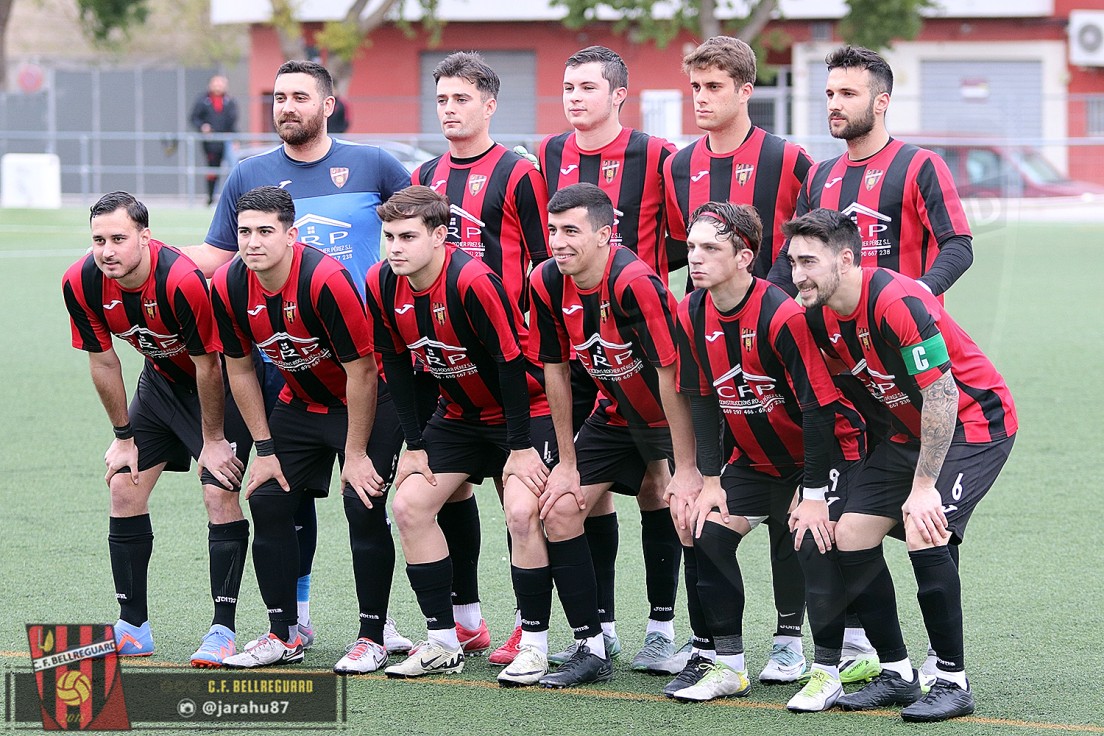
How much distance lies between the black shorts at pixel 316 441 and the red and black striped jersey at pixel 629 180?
1030mm

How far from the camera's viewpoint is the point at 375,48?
1344 inches

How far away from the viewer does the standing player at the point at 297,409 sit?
4797 mm

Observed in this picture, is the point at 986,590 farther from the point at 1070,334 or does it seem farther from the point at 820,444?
the point at 1070,334

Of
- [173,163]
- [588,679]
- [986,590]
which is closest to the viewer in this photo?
[588,679]

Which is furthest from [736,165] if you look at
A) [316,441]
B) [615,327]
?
[316,441]

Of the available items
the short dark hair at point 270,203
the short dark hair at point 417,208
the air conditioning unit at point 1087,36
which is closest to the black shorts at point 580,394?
the short dark hair at point 417,208

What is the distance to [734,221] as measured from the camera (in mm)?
4445

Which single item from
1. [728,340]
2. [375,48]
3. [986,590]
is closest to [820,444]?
[728,340]

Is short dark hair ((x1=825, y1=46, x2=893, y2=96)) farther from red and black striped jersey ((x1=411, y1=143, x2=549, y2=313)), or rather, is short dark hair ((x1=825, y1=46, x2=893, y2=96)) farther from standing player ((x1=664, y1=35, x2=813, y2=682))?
red and black striped jersey ((x1=411, y1=143, x2=549, y2=313))

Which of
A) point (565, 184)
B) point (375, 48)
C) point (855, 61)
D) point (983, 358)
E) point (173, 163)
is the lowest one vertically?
point (983, 358)

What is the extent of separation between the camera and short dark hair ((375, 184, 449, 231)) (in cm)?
467

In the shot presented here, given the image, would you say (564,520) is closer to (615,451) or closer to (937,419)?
(615,451)

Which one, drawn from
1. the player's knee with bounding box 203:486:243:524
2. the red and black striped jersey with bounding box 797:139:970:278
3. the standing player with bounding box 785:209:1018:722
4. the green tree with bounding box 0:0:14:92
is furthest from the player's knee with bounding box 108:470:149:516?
the green tree with bounding box 0:0:14:92

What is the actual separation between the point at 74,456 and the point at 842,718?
5420mm
